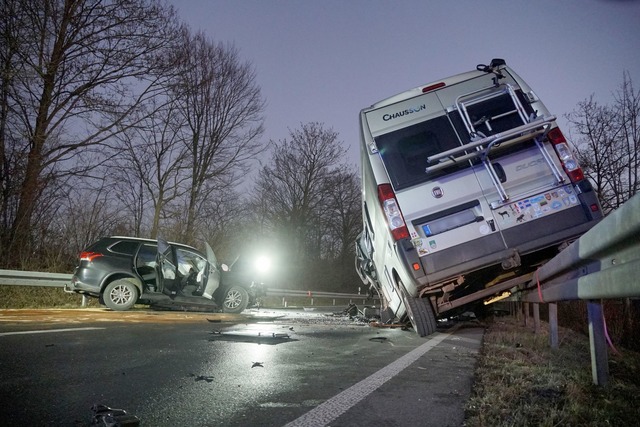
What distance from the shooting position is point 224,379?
9.82 feet

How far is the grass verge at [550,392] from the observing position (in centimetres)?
216

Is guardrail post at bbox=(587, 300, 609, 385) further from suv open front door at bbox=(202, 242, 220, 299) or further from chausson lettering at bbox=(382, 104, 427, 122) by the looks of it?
suv open front door at bbox=(202, 242, 220, 299)

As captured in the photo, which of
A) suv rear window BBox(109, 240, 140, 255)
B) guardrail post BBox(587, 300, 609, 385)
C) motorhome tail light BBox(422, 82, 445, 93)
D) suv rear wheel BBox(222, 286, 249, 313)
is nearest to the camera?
guardrail post BBox(587, 300, 609, 385)

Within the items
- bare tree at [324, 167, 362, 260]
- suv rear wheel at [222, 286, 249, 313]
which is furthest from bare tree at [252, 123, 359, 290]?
suv rear wheel at [222, 286, 249, 313]

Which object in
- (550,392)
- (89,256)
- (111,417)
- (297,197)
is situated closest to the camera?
(111,417)

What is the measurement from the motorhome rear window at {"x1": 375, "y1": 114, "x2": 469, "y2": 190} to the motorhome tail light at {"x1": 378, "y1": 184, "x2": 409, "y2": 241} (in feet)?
0.45

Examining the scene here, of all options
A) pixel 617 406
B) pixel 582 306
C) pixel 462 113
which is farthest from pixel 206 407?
pixel 582 306

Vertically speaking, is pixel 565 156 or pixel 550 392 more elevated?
pixel 565 156

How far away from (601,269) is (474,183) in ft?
8.21

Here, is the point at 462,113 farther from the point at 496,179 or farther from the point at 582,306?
the point at 582,306

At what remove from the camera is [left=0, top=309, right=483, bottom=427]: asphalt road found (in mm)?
2184

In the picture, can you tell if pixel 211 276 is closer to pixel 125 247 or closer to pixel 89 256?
pixel 125 247

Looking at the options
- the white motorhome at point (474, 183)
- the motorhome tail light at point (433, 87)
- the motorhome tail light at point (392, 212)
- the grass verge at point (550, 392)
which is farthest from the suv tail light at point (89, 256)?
the grass verge at point (550, 392)

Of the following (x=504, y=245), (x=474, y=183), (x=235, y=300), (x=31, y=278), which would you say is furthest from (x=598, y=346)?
(x=31, y=278)
